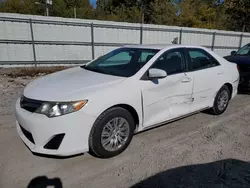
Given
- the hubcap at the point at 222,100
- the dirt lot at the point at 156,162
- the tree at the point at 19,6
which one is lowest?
the dirt lot at the point at 156,162

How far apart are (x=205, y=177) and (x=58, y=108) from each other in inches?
76.5

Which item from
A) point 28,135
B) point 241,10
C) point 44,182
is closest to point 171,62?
point 28,135

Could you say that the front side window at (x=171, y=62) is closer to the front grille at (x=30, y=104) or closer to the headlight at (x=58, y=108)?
the headlight at (x=58, y=108)

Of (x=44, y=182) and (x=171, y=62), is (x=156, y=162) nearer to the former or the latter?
(x=44, y=182)

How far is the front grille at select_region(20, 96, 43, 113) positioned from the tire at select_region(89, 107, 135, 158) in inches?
29.1

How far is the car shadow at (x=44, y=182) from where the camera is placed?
7.47 ft

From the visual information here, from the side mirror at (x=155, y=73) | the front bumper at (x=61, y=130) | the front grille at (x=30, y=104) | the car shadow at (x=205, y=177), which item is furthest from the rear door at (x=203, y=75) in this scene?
the front grille at (x=30, y=104)

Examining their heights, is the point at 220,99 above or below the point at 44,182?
above

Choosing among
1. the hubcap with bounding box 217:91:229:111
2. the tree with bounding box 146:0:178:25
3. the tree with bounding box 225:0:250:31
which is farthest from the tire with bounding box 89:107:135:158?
the tree with bounding box 146:0:178:25

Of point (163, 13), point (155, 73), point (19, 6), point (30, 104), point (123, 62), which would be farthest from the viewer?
point (19, 6)

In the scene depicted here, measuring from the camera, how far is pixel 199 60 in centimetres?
394

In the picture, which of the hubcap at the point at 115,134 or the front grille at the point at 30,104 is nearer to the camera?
the front grille at the point at 30,104

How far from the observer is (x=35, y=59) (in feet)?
33.5

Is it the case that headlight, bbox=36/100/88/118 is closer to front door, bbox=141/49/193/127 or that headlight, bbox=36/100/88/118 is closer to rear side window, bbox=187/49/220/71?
front door, bbox=141/49/193/127
